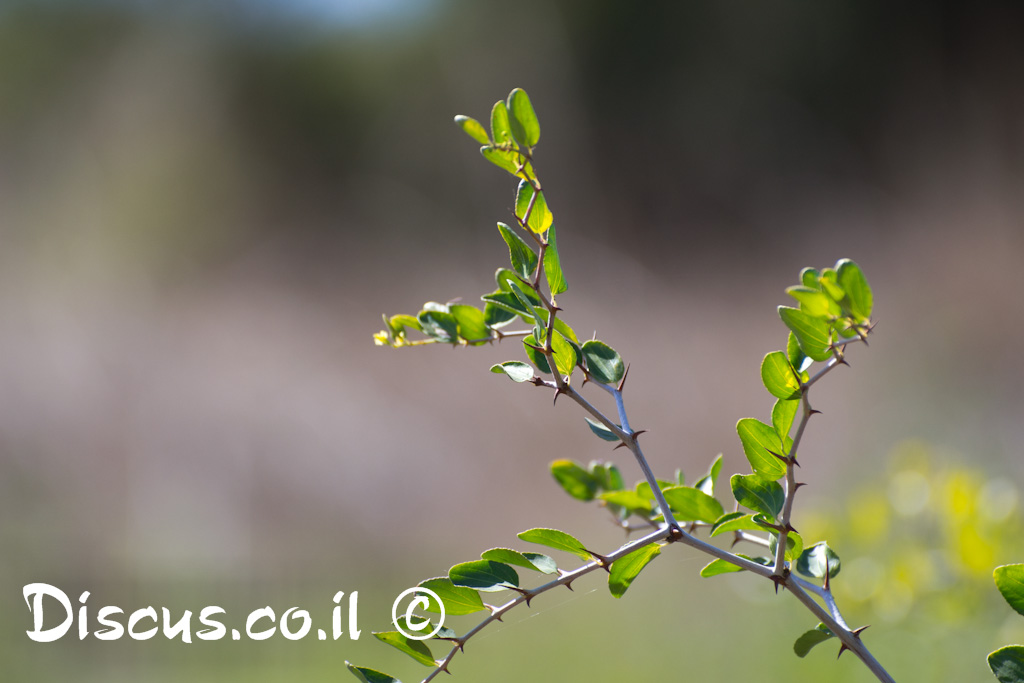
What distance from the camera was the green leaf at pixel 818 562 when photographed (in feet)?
0.46

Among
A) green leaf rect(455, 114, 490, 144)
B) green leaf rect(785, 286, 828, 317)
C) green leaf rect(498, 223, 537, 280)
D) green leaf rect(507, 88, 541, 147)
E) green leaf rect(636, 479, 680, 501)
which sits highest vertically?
green leaf rect(455, 114, 490, 144)

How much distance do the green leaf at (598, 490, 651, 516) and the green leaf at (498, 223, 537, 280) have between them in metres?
0.05

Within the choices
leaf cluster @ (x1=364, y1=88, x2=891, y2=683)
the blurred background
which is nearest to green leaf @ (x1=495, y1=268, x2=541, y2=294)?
leaf cluster @ (x1=364, y1=88, x2=891, y2=683)

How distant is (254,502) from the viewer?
44.0 inches

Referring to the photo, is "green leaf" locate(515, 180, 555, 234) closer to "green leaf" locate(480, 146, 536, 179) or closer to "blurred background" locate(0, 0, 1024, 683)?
"green leaf" locate(480, 146, 536, 179)

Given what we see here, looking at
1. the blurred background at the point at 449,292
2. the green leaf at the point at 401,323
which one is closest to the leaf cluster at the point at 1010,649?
the green leaf at the point at 401,323

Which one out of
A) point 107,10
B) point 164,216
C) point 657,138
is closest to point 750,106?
point 657,138

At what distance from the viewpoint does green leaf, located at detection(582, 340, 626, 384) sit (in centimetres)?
14

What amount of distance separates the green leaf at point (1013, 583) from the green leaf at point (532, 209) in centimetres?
8

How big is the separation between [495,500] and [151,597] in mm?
478

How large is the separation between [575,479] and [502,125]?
8 centimetres

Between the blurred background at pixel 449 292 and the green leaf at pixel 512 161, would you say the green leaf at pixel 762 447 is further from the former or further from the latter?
the blurred background at pixel 449 292

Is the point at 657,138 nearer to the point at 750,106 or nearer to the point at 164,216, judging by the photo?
the point at 750,106

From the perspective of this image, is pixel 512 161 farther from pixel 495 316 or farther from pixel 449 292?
pixel 449 292
